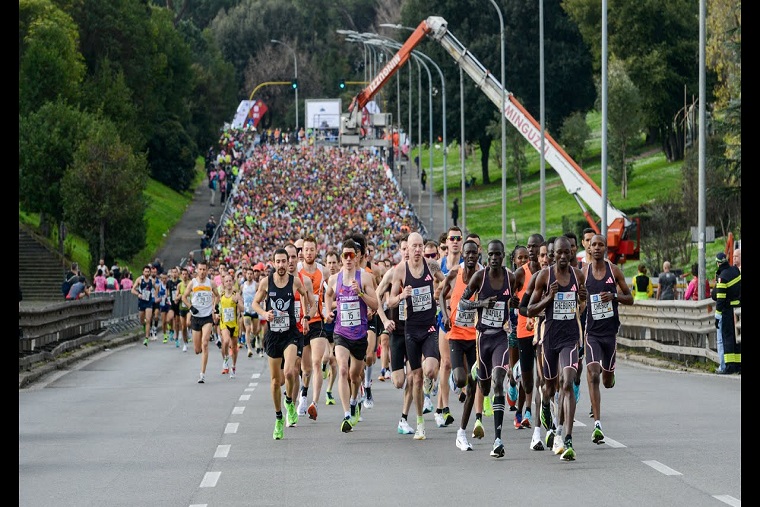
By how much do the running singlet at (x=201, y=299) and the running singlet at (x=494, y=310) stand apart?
11804 millimetres

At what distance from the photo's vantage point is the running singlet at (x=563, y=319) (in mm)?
14234

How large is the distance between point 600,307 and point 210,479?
14.2ft

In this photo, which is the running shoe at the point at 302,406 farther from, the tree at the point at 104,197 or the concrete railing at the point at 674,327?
the tree at the point at 104,197

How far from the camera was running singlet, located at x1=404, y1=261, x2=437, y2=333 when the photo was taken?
16266 mm

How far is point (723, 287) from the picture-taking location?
23.6 metres

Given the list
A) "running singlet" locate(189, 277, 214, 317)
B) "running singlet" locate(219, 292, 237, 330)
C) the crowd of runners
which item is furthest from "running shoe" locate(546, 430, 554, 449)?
"running singlet" locate(219, 292, 237, 330)

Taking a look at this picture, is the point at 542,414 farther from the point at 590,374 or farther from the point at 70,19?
the point at 70,19

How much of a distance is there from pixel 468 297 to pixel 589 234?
180cm

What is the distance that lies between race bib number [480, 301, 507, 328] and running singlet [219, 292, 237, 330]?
474 inches

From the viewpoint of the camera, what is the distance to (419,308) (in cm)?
1628

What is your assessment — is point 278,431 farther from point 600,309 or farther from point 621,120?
point 621,120

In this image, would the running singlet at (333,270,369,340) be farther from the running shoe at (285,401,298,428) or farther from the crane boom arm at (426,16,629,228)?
the crane boom arm at (426,16,629,228)

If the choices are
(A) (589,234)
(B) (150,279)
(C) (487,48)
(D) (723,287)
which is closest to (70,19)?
(C) (487,48)

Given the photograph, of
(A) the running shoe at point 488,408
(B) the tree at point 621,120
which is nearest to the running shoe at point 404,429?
(A) the running shoe at point 488,408
